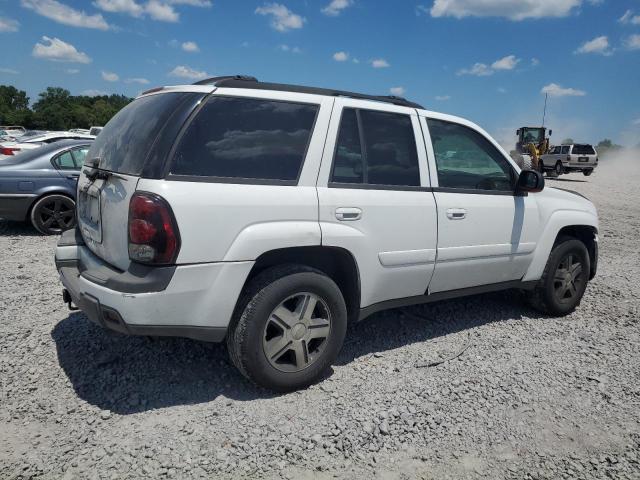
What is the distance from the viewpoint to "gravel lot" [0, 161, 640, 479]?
2.58 m

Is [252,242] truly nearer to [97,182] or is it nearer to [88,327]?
[97,182]

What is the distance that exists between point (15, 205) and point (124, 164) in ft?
18.5

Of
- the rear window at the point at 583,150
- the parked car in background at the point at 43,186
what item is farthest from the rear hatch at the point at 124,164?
the rear window at the point at 583,150

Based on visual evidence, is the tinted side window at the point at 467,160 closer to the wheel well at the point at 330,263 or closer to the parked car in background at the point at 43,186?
the wheel well at the point at 330,263

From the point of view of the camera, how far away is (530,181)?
4.17 metres

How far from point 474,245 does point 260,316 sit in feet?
6.35

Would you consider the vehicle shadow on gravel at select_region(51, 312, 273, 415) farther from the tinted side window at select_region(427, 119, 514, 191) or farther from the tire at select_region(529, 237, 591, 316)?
the tire at select_region(529, 237, 591, 316)

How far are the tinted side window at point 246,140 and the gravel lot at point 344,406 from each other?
4.76 feet

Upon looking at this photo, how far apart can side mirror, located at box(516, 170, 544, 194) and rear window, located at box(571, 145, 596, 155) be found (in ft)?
92.0

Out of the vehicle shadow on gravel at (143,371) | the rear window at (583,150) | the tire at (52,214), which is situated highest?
the rear window at (583,150)

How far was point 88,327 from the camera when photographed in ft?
13.3

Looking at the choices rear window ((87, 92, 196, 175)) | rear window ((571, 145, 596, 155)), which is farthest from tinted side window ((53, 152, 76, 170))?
rear window ((571, 145, 596, 155))

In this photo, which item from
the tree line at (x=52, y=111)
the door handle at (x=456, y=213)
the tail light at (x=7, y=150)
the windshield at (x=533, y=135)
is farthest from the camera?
the tree line at (x=52, y=111)

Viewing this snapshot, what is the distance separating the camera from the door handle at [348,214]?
3178mm
